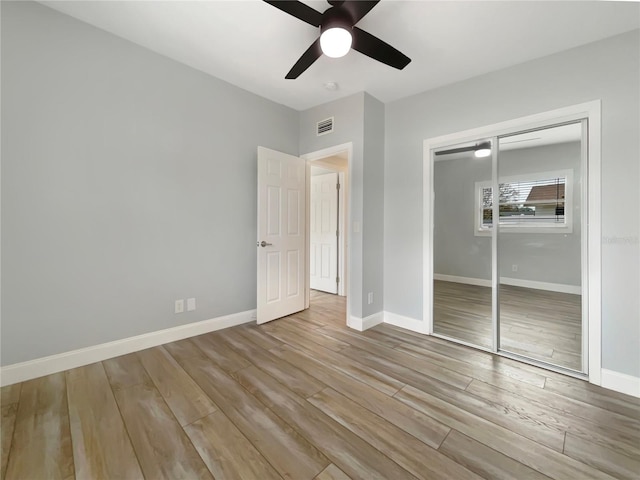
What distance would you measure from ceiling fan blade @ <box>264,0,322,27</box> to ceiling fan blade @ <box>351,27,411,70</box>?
263 millimetres

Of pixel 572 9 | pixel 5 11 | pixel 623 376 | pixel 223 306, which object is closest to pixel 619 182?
pixel 572 9

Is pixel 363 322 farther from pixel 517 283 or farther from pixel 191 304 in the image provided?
pixel 191 304

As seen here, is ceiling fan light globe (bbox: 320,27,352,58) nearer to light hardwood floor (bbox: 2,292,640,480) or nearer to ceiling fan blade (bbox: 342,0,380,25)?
ceiling fan blade (bbox: 342,0,380,25)

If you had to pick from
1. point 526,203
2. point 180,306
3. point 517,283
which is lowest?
point 180,306

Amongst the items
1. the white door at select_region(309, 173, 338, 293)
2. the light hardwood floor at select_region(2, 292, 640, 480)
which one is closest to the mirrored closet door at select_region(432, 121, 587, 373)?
the light hardwood floor at select_region(2, 292, 640, 480)

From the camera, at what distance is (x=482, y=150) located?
2744 millimetres

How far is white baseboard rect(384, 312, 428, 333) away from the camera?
9.96 ft

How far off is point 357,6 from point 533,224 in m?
2.53

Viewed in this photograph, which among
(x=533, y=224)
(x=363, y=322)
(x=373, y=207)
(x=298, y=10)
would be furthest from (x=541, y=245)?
(x=298, y=10)

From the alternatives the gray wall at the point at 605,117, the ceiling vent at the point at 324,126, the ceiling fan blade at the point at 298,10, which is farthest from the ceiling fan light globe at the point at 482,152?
the ceiling fan blade at the point at 298,10

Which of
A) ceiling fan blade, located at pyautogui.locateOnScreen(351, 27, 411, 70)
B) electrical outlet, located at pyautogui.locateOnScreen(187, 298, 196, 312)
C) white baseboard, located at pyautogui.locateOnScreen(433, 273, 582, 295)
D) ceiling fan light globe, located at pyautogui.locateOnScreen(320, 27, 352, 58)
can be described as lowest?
electrical outlet, located at pyautogui.locateOnScreen(187, 298, 196, 312)

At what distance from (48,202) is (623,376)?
458cm

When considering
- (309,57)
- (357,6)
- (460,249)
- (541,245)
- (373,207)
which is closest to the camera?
(357,6)

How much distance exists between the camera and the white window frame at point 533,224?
2.40 metres
